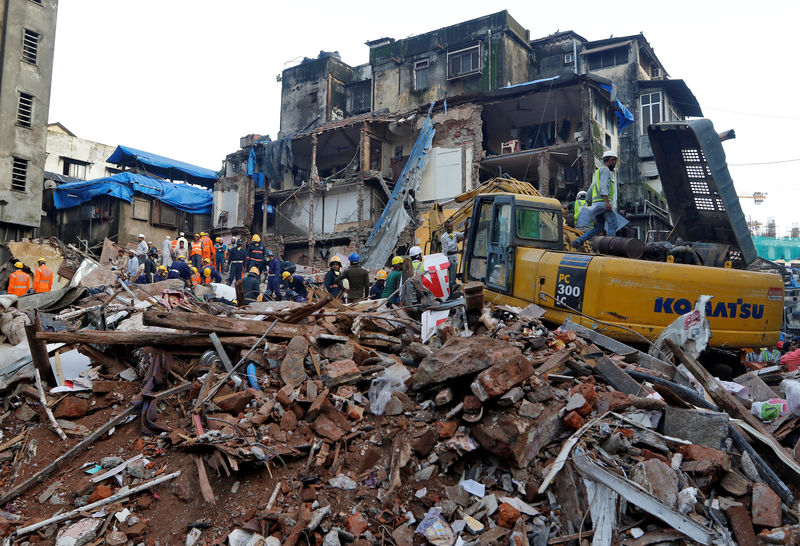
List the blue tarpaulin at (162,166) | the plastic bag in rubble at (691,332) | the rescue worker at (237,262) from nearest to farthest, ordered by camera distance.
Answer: the plastic bag in rubble at (691,332) < the rescue worker at (237,262) < the blue tarpaulin at (162,166)

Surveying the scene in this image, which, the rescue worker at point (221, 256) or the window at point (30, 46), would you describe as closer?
the rescue worker at point (221, 256)

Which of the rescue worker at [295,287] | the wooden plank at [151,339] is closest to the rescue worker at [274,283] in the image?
the rescue worker at [295,287]

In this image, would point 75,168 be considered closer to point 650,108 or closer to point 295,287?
point 295,287

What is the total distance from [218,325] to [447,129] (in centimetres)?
1684

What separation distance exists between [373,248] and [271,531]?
16.9 m

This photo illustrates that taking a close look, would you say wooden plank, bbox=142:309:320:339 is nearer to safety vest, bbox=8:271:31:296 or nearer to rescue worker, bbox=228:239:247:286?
safety vest, bbox=8:271:31:296

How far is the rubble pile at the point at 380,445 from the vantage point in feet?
11.4

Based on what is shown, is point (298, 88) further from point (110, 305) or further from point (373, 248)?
point (110, 305)

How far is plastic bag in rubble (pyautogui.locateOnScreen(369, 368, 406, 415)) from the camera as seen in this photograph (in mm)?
4516

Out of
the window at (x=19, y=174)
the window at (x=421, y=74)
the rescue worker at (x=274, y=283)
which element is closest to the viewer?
the rescue worker at (x=274, y=283)

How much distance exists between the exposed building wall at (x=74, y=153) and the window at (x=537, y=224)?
3523 cm

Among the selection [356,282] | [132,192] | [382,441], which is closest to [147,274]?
[356,282]

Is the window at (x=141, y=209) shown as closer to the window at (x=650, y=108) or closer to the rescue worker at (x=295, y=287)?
the rescue worker at (x=295, y=287)

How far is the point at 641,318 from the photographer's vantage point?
576 centimetres
